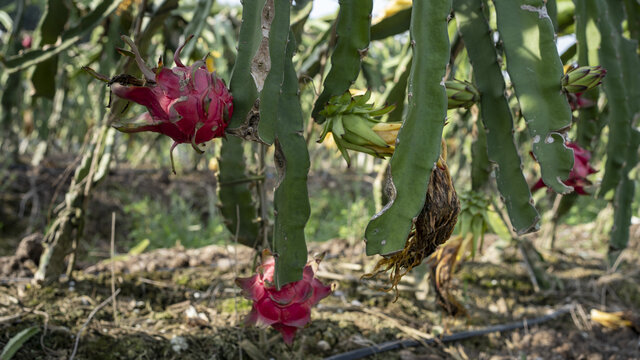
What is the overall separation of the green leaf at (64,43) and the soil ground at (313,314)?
62 cm

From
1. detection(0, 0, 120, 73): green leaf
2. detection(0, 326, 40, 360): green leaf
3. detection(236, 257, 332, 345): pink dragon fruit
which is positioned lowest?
detection(0, 326, 40, 360): green leaf

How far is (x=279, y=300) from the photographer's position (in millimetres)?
844

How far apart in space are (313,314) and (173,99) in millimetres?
893

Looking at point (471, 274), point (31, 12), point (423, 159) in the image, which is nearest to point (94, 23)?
point (423, 159)

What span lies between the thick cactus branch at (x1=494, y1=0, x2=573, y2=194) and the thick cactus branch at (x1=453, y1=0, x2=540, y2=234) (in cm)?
10

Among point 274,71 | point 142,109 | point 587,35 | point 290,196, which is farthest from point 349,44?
point 142,109

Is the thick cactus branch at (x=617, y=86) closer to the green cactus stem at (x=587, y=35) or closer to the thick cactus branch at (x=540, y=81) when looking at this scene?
the green cactus stem at (x=587, y=35)

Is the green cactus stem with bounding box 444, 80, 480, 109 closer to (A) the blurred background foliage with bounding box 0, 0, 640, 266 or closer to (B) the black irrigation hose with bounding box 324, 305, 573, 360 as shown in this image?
(A) the blurred background foliage with bounding box 0, 0, 640, 266

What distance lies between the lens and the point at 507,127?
0.88 metres

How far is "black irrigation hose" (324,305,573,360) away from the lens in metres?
1.16

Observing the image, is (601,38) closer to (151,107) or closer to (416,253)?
(416,253)

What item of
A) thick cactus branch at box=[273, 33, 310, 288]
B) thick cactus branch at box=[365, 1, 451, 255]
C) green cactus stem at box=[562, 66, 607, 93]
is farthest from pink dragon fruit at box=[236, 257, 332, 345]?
green cactus stem at box=[562, 66, 607, 93]

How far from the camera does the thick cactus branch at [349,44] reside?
804 millimetres

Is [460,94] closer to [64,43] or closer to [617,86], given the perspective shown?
[617,86]
